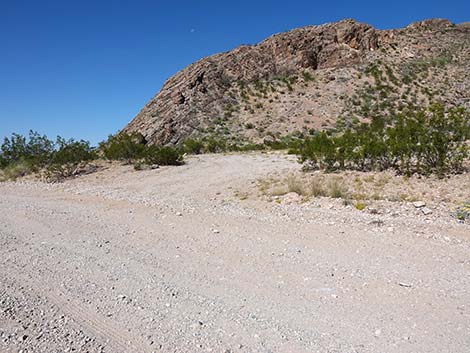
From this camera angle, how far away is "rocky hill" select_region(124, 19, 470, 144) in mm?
34844

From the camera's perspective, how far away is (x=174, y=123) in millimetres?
35406

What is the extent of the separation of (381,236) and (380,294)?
2.42m

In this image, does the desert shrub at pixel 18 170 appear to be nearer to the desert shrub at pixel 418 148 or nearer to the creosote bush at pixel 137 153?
the creosote bush at pixel 137 153

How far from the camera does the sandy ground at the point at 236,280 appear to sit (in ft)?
11.2

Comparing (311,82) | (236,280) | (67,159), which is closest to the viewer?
(236,280)

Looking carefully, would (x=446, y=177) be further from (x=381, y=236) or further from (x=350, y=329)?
(x=350, y=329)

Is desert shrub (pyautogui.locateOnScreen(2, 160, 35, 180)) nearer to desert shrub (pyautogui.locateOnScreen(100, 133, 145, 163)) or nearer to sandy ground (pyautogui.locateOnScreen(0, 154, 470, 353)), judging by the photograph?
desert shrub (pyautogui.locateOnScreen(100, 133, 145, 163))

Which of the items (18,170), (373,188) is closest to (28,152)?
(18,170)

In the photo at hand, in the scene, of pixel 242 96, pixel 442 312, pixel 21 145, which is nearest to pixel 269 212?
pixel 442 312

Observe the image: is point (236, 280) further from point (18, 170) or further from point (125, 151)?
point (18, 170)

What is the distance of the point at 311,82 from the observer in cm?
4109

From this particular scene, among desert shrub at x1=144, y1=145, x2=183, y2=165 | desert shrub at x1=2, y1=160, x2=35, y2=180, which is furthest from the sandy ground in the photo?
desert shrub at x1=2, y1=160, x2=35, y2=180

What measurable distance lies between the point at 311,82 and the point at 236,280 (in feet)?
128

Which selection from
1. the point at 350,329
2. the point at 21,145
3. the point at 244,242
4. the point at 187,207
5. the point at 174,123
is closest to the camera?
the point at 350,329
